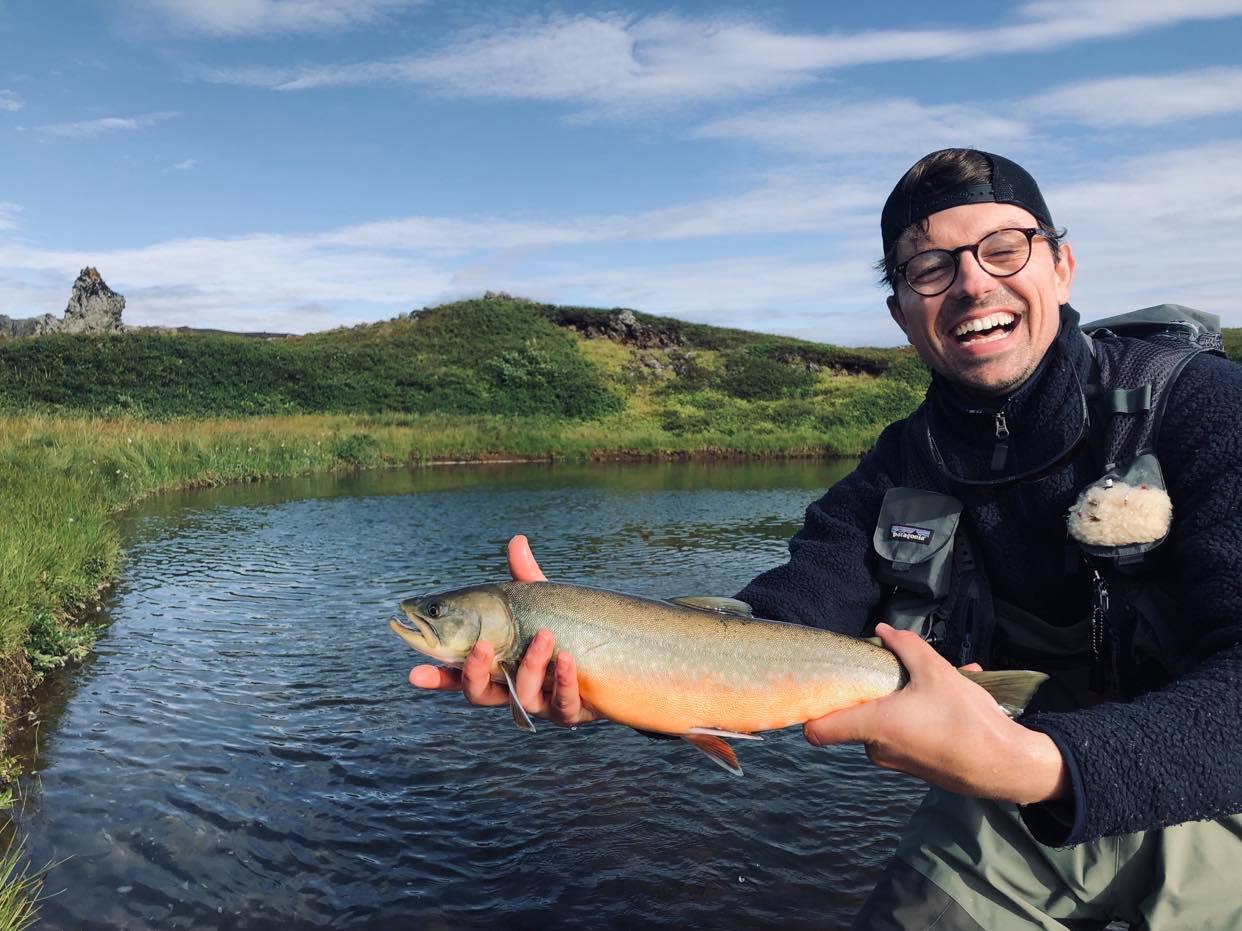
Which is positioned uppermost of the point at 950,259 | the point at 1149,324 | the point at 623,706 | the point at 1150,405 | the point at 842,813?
the point at 950,259

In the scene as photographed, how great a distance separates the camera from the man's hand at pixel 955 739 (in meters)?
2.23

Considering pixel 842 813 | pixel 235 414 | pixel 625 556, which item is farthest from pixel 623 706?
pixel 235 414

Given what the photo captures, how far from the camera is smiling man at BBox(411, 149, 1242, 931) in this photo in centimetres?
226

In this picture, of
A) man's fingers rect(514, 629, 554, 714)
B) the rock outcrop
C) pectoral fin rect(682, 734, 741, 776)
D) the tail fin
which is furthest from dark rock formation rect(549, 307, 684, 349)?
the tail fin

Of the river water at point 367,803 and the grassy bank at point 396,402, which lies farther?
the grassy bank at point 396,402

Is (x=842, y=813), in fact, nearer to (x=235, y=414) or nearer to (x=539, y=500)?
(x=539, y=500)

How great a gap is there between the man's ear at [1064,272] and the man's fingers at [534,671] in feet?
7.58

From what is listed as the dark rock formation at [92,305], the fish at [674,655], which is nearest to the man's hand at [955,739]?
the fish at [674,655]

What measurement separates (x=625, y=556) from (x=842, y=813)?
10.3m

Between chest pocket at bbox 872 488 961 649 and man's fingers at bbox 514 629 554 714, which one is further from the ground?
chest pocket at bbox 872 488 961 649

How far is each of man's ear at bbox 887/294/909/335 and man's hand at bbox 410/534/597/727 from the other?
1750 millimetres

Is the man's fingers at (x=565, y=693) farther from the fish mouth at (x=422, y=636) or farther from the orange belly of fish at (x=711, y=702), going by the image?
the fish mouth at (x=422, y=636)

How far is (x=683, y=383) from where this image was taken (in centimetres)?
5900

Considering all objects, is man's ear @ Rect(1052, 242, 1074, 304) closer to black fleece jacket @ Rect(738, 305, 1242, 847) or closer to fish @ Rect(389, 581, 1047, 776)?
black fleece jacket @ Rect(738, 305, 1242, 847)
